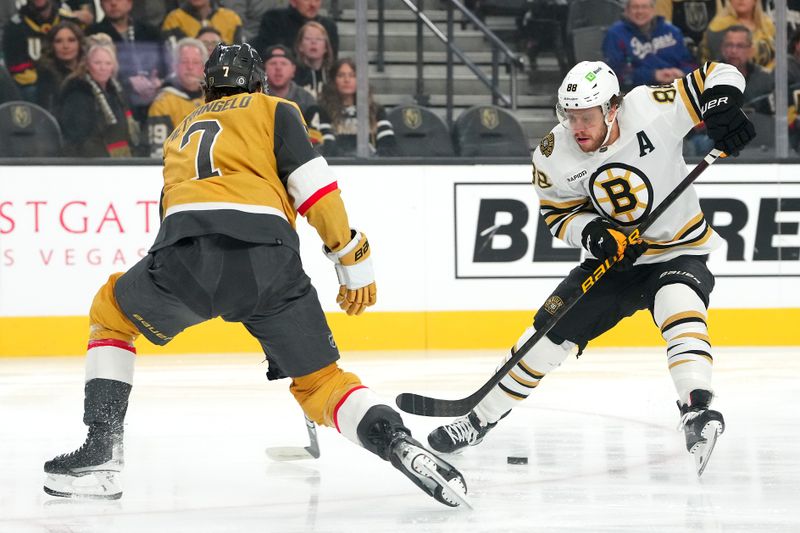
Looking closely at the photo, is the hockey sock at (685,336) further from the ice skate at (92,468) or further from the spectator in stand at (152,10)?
the spectator in stand at (152,10)

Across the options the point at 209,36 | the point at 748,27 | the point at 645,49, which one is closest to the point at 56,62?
the point at 209,36

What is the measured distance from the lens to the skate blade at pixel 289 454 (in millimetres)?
3311

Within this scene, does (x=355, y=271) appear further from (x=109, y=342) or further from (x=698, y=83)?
(x=698, y=83)

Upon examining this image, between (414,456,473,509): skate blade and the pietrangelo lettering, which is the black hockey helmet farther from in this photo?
(414,456,473,509): skate blade

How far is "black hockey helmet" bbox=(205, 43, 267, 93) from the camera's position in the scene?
9.17 ft

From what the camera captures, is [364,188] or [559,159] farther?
[364,188]

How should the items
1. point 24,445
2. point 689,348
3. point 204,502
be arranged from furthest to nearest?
1. point 24,445
2. point 689,348
3. point 204,502

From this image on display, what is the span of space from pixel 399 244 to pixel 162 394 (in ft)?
6.15

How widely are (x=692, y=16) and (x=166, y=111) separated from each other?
2.83 meters

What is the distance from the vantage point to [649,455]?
333cm

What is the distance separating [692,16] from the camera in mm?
6496

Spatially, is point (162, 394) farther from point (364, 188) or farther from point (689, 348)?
point (689, 348)

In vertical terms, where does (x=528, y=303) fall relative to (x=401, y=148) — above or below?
below

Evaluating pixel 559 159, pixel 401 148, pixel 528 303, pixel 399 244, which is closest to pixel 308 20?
pixel 401 148
